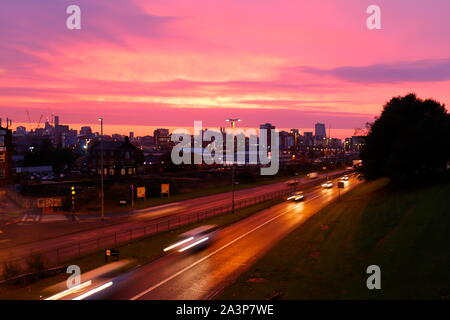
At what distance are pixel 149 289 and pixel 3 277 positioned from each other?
8.10 m

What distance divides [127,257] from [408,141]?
3677cm

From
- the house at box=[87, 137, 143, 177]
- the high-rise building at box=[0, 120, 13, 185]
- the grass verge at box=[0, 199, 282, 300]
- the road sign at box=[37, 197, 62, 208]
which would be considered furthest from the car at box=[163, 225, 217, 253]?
the house at box=[87, 137, 143, 177]

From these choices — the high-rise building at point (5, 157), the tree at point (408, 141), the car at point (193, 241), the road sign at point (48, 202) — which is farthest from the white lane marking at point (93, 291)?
the high-rise building at point (5, 157)

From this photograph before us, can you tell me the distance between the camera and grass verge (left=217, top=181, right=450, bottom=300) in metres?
16.5

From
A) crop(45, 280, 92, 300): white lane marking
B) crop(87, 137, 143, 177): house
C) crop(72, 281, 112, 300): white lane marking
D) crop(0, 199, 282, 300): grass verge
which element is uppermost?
crop(87, 137, 143, 177): house

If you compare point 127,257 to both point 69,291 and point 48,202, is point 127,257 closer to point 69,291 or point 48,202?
point 69,291

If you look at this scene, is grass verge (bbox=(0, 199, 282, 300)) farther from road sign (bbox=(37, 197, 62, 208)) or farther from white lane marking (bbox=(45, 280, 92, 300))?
road sign (bbox=(37, 197, 62, 208))

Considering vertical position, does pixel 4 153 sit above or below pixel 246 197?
above

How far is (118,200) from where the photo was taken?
51.1 meters

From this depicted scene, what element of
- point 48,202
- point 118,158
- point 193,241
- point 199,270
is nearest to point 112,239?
point 193,241

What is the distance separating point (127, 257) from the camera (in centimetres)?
2366

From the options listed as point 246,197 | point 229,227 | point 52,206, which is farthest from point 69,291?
point 246,197

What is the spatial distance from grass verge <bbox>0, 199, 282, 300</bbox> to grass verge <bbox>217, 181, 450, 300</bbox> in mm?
7147

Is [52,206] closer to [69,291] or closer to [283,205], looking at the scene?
[283,205]
